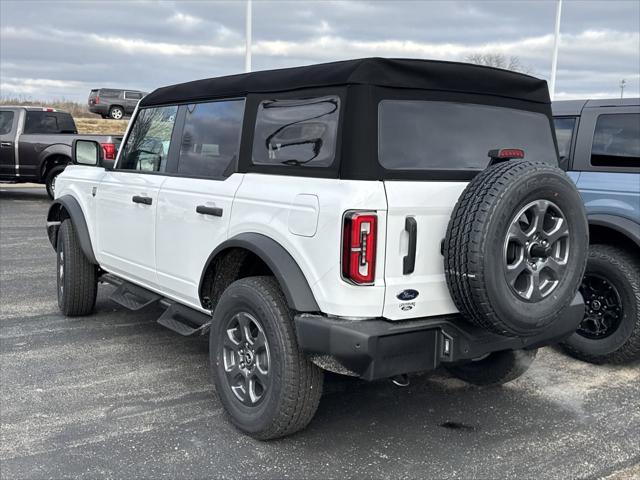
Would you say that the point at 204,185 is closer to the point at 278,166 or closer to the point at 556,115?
the point at 278,166

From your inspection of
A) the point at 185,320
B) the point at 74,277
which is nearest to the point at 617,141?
the point at 185,320

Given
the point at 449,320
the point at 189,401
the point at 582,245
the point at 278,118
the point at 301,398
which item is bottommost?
the point at 189,401

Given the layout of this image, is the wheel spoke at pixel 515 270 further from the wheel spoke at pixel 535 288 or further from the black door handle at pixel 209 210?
the black door handle at pixel 209 210

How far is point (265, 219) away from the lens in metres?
3.39

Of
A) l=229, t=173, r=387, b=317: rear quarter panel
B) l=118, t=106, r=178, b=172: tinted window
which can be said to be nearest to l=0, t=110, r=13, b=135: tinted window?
l=118, t=106, r=178, b=172: tinted window

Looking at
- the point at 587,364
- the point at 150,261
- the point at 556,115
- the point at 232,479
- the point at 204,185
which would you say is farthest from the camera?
the point at 556,115

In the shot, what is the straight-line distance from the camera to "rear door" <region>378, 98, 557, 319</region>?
3043 millimetres

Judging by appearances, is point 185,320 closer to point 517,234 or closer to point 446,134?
point 446,134

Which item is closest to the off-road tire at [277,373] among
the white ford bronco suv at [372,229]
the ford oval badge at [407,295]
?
the white ford bronco suv at [372,229]

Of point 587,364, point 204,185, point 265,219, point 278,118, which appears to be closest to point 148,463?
point 265,219

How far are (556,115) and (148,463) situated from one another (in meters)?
4.06

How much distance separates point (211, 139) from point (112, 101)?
31.8m

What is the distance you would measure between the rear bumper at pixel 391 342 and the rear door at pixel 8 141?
12908 millimetres

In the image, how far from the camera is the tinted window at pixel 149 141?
15.0 ft
